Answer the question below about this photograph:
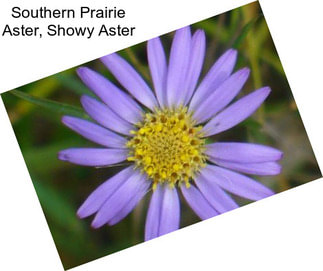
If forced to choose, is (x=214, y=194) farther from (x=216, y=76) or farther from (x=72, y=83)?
(x=72, y=83)

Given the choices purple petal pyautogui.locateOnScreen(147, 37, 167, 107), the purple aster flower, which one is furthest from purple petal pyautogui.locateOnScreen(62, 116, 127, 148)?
purple petal pyautogui.locateOnScreen(147, 37, 167, 107)

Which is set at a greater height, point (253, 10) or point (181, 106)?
point (253, 10)

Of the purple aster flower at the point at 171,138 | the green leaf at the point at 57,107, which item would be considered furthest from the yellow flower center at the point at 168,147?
the green leaf at the point at 57,107

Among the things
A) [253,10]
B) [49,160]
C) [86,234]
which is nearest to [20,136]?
[49,160]

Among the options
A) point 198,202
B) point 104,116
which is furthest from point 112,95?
point 198,202

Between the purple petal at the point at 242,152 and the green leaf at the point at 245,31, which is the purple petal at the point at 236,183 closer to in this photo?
the purple petal at the point at 242,152

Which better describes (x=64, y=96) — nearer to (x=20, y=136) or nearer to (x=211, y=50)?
(x=20, y=136)

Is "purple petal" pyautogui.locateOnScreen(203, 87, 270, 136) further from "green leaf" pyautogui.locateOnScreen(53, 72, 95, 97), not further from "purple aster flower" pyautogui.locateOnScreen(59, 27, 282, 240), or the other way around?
"green leaf" pyautogui.locateOnScreen(53, 72, 95, 97)
